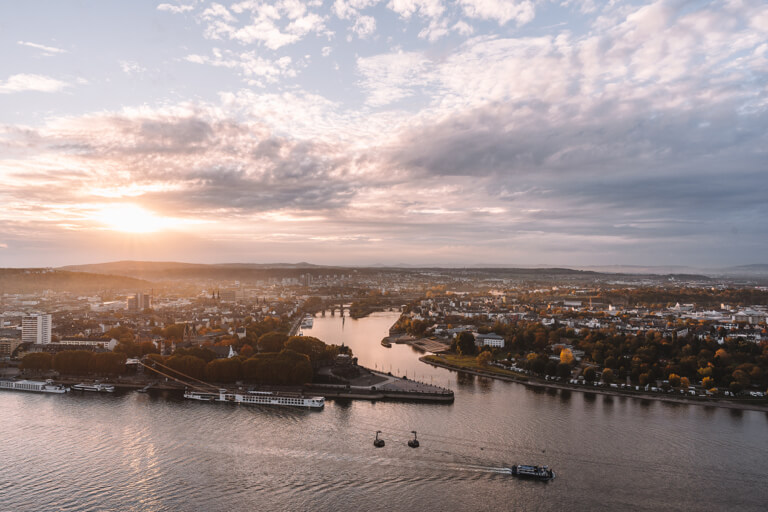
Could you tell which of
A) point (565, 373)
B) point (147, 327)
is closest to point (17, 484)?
point (565, 373)

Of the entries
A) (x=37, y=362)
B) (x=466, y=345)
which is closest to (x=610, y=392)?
(x=466, y=345)

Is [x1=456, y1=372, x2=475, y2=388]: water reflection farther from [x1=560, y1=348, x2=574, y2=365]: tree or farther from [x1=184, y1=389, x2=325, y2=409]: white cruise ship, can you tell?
[x1=184, y1=389, x2=325, y2=409]: white cruise ship

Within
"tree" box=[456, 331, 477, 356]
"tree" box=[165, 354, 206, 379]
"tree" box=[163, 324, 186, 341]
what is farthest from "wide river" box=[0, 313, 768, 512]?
"tree" box=[163, 324, 186, 341]

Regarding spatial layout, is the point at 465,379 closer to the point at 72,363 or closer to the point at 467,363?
the point at 467,363

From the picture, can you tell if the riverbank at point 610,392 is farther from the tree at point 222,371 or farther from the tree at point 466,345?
the tree at point 222,371

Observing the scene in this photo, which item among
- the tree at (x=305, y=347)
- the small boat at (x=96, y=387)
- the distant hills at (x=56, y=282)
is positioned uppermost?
the distant hills at (x=56, y=282)

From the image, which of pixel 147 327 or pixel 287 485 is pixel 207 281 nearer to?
pixel 147 327

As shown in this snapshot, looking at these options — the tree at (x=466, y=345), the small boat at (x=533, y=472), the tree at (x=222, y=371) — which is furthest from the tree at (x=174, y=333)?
the small boat at (x=533, y=472)
